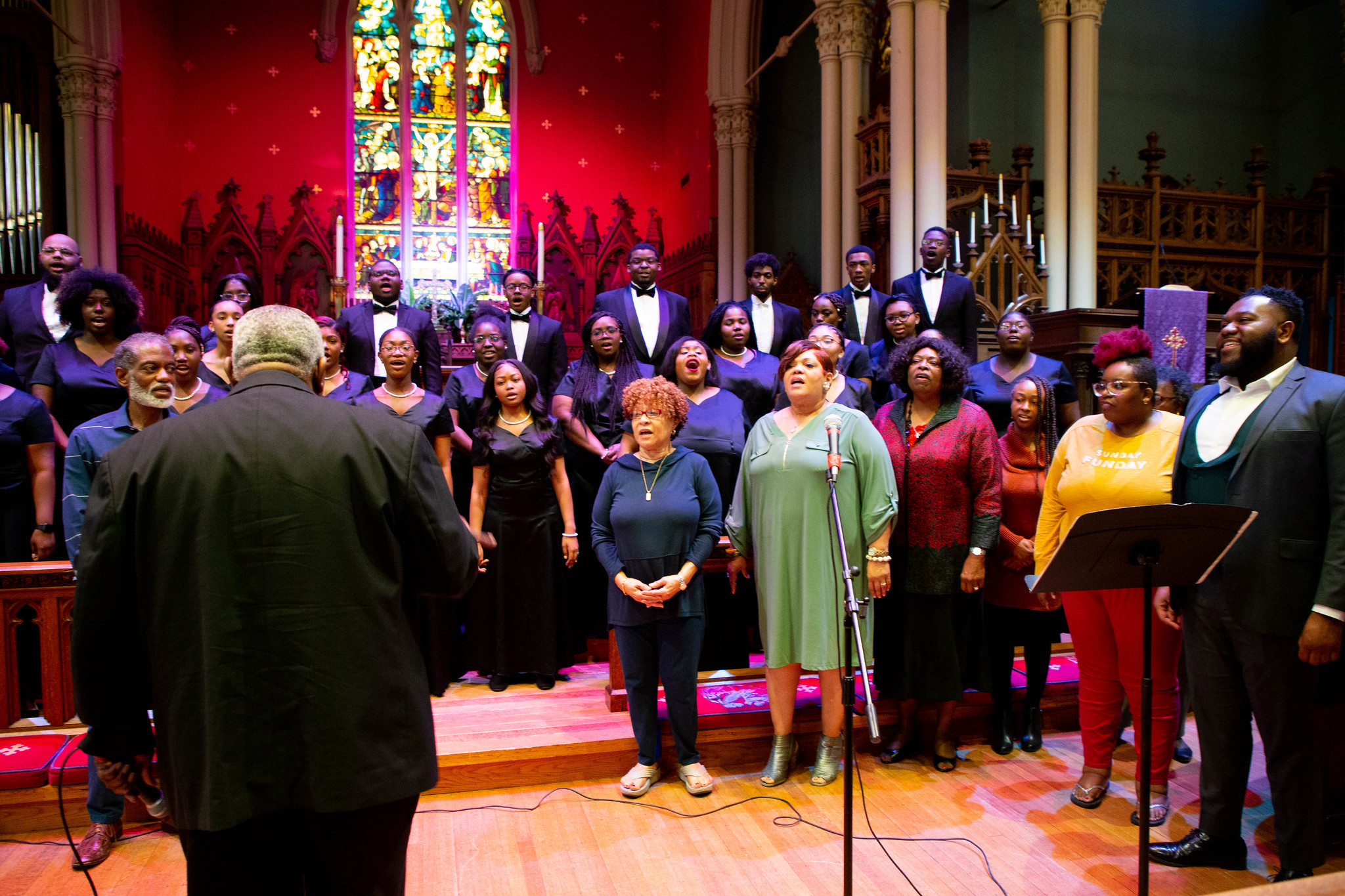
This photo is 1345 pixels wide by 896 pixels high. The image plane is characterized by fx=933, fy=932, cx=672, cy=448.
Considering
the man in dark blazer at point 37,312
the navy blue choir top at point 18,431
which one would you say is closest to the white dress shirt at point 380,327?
the man in dark blazer at point 37,312

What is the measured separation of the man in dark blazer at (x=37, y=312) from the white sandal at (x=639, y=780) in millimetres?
3250

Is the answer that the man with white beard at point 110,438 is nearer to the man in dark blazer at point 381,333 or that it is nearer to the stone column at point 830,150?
the man in dark blazer at point 381,333

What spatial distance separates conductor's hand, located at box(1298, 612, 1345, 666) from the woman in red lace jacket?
1163 mm

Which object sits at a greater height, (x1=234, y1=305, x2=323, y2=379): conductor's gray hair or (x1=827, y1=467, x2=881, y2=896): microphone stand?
(x1=234, y1=305, x2=323, y2=379): conductor's gray hair

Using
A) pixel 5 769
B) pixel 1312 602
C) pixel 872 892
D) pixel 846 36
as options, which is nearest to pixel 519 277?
pixel 5 769

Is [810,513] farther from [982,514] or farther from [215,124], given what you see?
[215,124]

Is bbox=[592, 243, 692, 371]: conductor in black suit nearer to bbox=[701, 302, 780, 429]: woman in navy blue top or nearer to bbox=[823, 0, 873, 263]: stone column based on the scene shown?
bbox=[701, 302, 780, 429]: woman in navy blue top

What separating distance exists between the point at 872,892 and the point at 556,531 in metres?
2.10

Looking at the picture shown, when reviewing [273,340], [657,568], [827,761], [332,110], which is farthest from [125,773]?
[332,110]

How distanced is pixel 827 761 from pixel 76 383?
11.1 feet

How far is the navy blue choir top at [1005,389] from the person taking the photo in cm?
438

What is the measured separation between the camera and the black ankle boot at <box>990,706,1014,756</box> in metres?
3.87

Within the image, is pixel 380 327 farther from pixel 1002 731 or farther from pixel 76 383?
pixel 1002 731

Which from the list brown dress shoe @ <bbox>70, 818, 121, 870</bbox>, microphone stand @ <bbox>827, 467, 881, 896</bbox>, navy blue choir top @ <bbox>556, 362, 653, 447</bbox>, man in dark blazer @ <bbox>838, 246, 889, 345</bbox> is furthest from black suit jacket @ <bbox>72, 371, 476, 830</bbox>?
man in dark blazer @ <bbox>838, 246, 889, 345</bbox>
